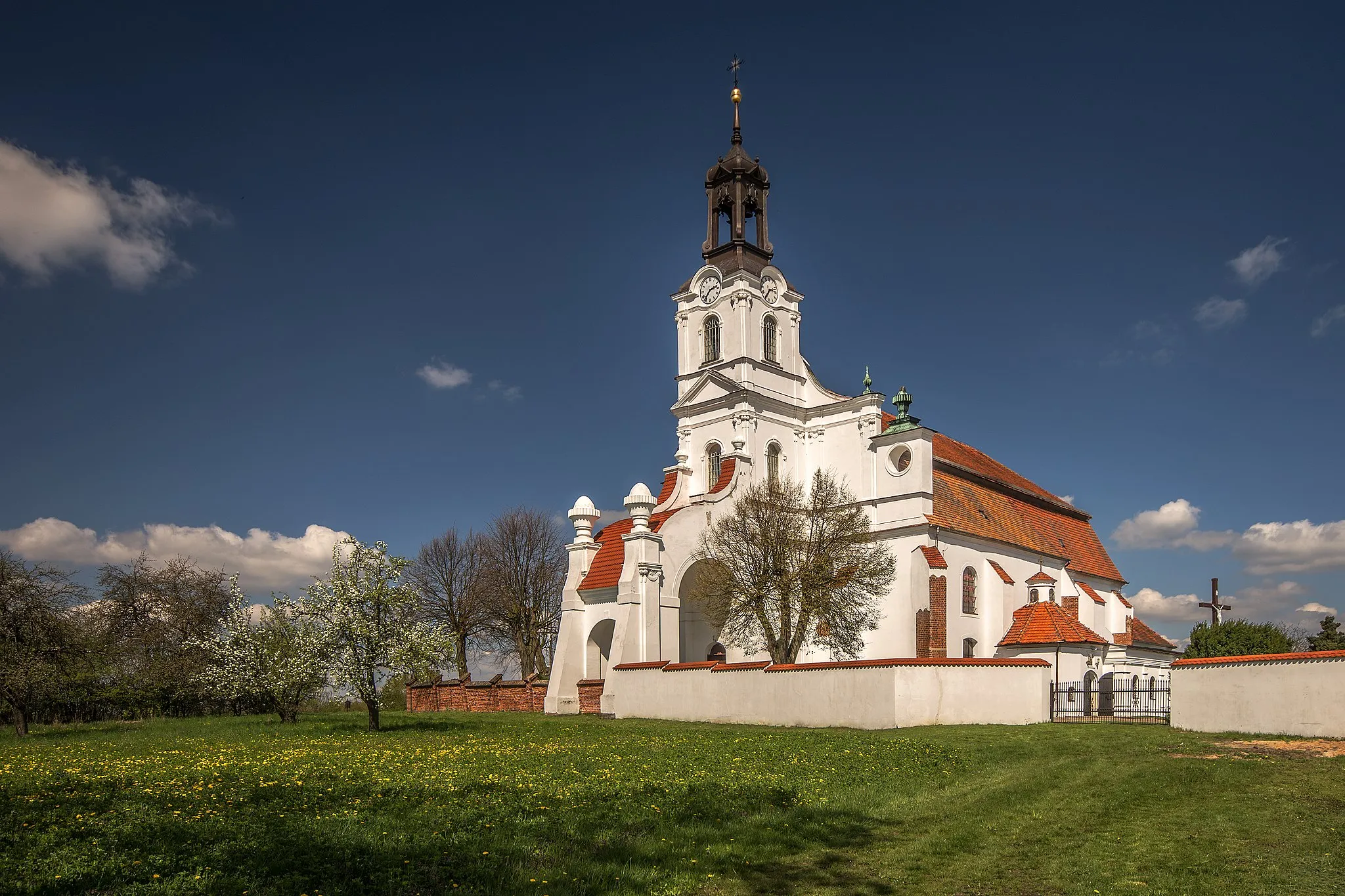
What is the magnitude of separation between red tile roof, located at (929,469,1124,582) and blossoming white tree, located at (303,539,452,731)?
23.9 m

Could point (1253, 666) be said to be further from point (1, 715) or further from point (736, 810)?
point (1, 715)

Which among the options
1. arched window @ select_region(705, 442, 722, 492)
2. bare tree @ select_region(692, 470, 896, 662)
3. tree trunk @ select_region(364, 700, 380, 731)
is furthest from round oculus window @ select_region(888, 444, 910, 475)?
tree trunk @ select_region(364, 700, 380, 731)

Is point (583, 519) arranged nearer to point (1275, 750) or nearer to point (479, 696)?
point (479, 696)

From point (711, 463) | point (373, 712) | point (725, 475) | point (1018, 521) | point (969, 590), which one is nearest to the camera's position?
point (373, 712)

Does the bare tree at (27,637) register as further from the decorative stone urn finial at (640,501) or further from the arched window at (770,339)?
the arched window at (770,339)

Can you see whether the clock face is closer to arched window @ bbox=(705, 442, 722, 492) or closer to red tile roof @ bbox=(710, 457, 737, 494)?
arched window @ bbox=(705, 442, 722, 492)

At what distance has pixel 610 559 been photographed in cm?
4212

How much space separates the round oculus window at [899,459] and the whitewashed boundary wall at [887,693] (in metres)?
15.5

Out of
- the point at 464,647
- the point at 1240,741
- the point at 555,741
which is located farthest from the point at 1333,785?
the point at 464,647

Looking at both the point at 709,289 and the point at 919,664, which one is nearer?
the point at 919,664

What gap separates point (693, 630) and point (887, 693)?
1763cm

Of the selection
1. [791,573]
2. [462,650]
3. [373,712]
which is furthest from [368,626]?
[462,650]

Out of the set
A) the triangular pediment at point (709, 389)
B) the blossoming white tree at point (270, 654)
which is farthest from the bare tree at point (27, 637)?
the triangular pediment at point (709, 389)

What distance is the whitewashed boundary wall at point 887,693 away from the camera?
88.0 feet
